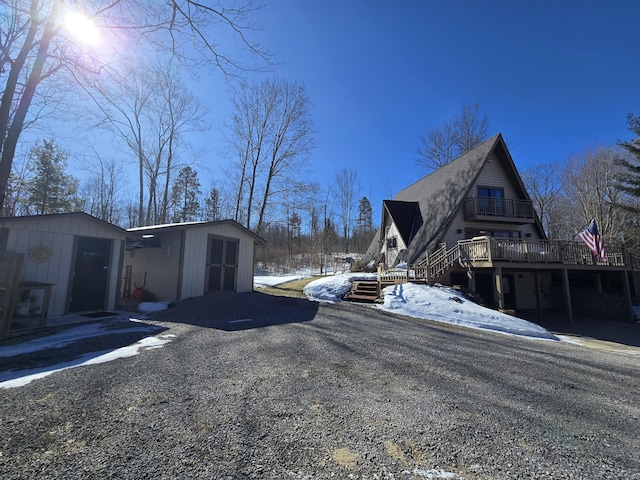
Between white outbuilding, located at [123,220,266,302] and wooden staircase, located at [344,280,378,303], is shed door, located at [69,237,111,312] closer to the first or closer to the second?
white outbuilding, located at [123,220,266,302]

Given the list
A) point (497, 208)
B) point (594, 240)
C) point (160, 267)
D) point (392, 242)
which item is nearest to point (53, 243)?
point (160, 267)

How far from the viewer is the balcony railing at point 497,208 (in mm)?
15688

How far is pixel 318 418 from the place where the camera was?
2605mm

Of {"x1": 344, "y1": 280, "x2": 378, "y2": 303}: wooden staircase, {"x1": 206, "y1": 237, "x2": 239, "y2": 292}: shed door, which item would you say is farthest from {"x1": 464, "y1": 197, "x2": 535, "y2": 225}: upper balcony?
{"x1": 206, "y1": 237, "x2": 239, "y2": 292}: shed door

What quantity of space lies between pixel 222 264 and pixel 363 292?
6.42m

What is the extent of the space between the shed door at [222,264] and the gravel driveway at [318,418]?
6550 millimetres

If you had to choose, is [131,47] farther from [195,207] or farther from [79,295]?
[195,207]

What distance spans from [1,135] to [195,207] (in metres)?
28.0

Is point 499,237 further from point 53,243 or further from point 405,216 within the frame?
point 53,243

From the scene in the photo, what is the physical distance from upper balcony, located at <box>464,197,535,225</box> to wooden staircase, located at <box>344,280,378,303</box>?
6967 mm

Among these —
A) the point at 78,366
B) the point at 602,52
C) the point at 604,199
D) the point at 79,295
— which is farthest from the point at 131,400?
the point at 604,199

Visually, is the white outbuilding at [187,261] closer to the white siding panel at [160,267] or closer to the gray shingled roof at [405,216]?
the white siding panel at [160,267]

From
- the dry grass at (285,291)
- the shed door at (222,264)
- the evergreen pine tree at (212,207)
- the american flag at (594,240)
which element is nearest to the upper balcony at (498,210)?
the american flag at (594,240)

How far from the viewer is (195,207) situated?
34.8 meters
